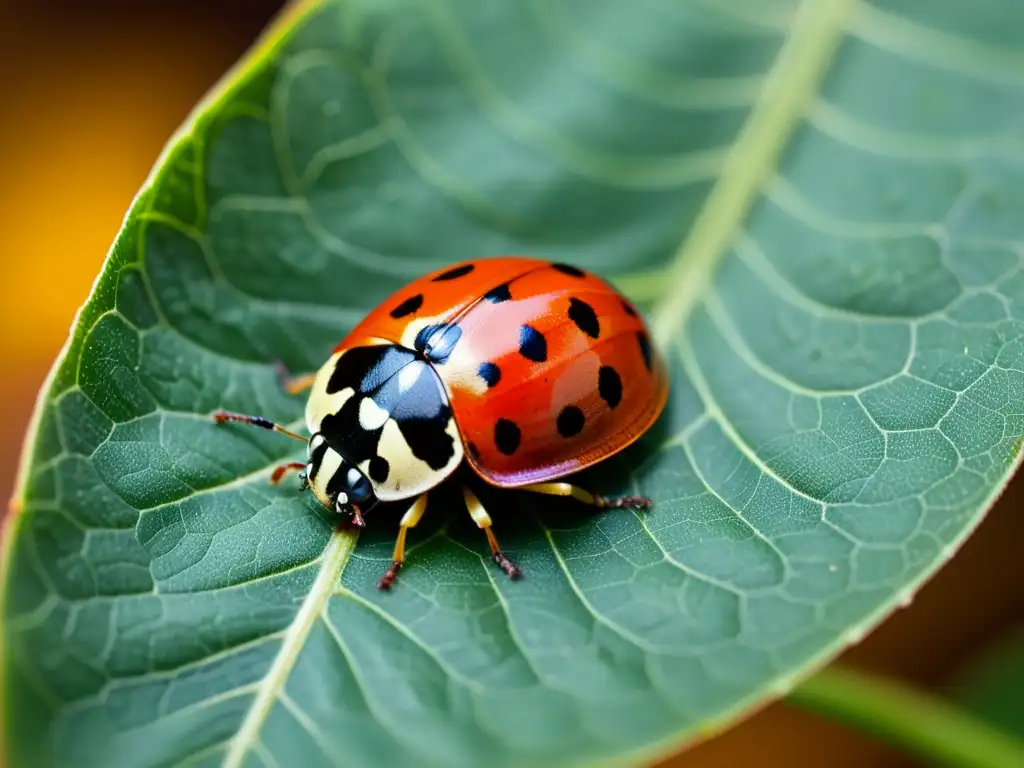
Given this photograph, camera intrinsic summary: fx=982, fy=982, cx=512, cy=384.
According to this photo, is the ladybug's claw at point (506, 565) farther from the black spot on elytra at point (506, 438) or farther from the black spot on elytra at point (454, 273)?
the black spot on elytra at point (454, 273)

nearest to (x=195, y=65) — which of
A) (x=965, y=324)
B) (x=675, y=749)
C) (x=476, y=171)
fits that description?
(x=476, y=171)

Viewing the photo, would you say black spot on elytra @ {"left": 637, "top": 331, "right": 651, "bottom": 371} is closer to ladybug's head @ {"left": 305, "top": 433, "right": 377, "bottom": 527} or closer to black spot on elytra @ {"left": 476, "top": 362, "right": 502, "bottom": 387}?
black spot on elytra @ {"left": 476, "top": 362, "right": 502, "bottom": 387}

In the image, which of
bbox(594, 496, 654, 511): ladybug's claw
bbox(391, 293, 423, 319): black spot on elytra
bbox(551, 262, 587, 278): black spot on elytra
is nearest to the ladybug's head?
bbox(391, 293, 423, 319): black spot on elytra

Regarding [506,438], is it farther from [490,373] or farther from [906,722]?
[906,722]

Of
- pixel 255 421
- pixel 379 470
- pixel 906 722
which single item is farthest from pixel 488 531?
pixel 906 722

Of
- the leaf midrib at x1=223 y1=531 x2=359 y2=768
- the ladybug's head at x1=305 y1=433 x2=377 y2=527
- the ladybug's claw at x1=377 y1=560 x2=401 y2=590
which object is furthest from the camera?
the ladybug's head at x1=305 y1=433 x2=377 y2=527

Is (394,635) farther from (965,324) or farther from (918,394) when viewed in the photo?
(965,324)

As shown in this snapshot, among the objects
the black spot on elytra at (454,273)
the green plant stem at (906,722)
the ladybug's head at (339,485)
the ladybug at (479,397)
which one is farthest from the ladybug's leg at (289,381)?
the green plant stem at (906,722)

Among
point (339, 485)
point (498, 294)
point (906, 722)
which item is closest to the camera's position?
point (339, 485)
